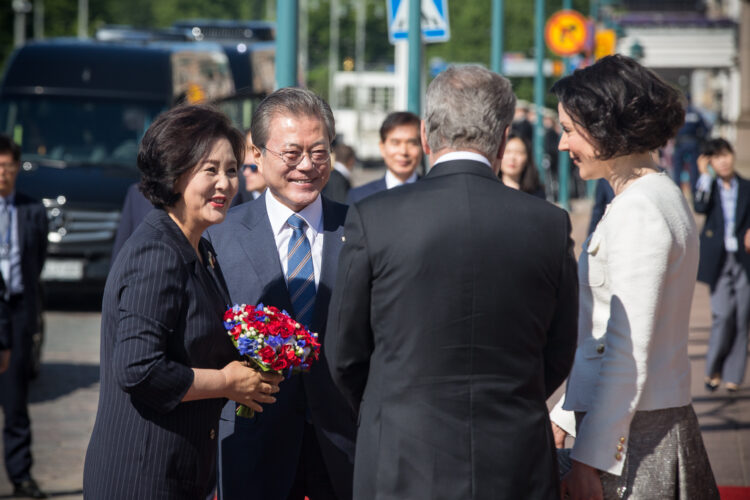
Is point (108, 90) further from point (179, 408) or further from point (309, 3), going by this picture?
point (309, 3)

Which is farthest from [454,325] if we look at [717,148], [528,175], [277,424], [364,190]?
[717,148]

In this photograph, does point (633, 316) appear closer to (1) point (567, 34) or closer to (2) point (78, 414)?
(2) point (78, 414)

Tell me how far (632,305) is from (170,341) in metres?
1.30

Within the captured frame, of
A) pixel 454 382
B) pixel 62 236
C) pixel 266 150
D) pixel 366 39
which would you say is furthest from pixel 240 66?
pixel 366 39

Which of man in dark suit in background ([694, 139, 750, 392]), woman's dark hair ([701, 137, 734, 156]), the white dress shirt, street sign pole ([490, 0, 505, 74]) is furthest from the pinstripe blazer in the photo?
street sign pole ([490, 0, 505, 74])

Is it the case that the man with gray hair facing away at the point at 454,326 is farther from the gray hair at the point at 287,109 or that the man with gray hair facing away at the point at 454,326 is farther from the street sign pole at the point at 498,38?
the street sign pole at the point at 498,38

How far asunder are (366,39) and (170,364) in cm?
8195

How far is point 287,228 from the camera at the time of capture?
3.81m

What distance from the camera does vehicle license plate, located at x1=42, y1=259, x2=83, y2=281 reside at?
1325 cm

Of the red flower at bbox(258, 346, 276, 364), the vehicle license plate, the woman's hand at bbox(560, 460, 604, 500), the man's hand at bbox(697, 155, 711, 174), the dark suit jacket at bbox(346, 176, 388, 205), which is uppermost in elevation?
the man's hand at bbox(697, 155, 711, 174)

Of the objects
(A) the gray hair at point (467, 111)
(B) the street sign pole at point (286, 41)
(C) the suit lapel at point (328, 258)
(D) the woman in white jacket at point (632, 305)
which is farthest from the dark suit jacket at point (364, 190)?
(A) the gray hair at point (467, 111)

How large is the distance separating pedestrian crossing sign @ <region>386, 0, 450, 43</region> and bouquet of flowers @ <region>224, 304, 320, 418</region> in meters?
8.06

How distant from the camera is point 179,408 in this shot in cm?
313

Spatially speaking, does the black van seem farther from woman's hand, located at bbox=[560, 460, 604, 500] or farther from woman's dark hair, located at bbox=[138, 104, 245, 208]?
woman's hand, located at bbox=[560, 460, 604, 500]
